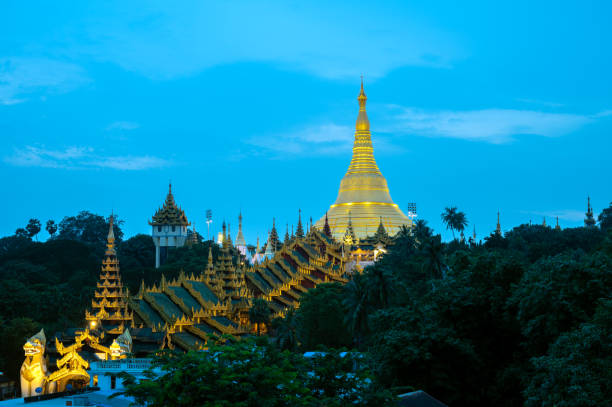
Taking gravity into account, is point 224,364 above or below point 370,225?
below

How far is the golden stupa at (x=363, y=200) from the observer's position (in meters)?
107

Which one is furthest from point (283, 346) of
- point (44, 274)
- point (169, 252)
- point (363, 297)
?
point (169, 252)

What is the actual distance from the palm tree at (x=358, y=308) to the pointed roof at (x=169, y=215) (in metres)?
62.1

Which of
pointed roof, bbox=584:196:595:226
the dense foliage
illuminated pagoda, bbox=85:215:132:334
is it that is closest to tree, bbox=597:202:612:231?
pointed roof, bbox=584:196:595:226

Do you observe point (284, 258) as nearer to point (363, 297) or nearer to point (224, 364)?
point (363, 297)

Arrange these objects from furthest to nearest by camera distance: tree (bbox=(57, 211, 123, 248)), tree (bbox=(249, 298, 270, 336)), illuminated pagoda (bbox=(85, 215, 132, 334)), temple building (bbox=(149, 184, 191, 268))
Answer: tree (bbox=(57, 211, 123, 248))
temple building (bbox=(149, 184, 191, 268))
tree (bbox=(249, 298, 270, 336))
illuminated pagoda (bbox=(85, 215, 132, 334))

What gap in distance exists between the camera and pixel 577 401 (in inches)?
864

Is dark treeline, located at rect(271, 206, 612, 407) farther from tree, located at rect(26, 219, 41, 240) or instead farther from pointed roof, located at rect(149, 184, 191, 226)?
tree, located at rect(26, 219, 41, 240)

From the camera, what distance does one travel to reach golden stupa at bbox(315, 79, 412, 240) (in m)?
107

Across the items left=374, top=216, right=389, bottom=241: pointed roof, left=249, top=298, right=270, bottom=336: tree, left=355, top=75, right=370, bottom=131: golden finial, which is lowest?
left=249, top=298, right=270, bottom=336: tree

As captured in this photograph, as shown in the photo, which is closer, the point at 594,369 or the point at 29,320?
the point at 594,369

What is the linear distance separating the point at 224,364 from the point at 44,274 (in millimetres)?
59942

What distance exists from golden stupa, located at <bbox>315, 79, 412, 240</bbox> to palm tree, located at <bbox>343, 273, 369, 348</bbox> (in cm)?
5831

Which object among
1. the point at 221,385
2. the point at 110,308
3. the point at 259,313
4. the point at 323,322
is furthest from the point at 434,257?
the point at 221,385
